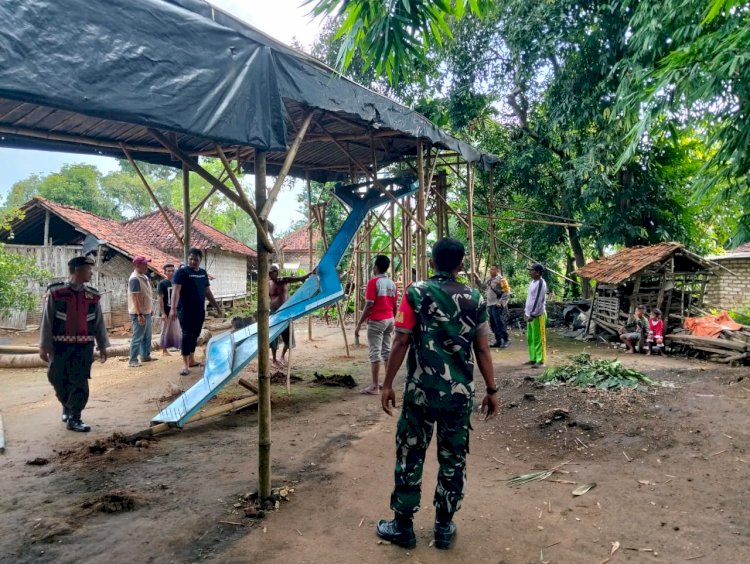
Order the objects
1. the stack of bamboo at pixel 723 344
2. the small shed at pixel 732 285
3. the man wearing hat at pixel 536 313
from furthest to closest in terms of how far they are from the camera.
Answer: the small shed at pixel 732 285 → the stack of bamboo at pixel 723 344 → the man wearing hat at pixel 536 313

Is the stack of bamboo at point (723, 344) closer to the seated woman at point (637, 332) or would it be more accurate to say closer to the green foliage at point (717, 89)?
the seated woman at point (637, 332)

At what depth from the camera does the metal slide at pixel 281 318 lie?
4547 millimetres

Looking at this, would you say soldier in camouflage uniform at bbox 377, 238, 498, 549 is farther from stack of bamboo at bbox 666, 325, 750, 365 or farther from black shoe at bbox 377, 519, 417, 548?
stack of bamboo at bbox 666, 325, 750, 365

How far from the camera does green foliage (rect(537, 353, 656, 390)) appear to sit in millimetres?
5555

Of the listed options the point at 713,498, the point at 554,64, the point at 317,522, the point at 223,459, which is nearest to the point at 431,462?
the point at 317,522

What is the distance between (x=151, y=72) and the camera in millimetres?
2541

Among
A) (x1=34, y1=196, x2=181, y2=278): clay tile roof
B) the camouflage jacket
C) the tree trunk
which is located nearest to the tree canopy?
the tree trunk

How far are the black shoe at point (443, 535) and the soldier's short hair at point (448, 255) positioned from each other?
4.68 feet

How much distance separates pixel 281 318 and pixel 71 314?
82.4 inches

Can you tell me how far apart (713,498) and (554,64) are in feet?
40.3

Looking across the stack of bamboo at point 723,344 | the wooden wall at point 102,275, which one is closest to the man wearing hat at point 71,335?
the stack of bamboo at point 723,344

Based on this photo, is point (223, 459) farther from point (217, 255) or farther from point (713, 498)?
point (217, 255)

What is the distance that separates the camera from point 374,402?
571 centimetres

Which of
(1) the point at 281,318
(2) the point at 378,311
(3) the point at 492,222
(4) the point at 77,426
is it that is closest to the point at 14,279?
(4) the point at 77,426
